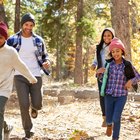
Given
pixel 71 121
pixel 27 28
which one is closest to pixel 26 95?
pixel 27 28

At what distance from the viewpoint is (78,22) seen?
2277 cm

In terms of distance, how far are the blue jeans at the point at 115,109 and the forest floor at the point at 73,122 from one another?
50 centimetres

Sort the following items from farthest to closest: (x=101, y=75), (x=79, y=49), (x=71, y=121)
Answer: (x=79, y=49), (x=71, y=121), (x=101, y=75)

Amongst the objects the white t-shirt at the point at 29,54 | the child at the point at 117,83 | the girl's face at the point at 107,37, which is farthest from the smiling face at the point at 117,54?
the white t-shirt at the point at 29,54

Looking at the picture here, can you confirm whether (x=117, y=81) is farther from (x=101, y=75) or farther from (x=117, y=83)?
(x=101, y=75)

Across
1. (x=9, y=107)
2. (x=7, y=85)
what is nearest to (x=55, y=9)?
(x=9, y=107)

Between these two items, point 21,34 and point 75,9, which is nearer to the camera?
point 21,34

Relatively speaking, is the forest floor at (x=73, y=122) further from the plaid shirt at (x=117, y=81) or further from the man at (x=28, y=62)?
the plaid shirt at (x=117, y=81)

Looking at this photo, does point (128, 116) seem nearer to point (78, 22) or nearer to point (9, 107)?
point (9, 107)

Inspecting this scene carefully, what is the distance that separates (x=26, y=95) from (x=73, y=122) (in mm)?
2191

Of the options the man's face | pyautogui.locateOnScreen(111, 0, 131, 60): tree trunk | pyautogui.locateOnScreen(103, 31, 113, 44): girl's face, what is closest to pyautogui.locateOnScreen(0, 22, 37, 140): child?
the man's face

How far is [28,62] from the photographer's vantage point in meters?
6.31

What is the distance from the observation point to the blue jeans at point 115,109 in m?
6.05

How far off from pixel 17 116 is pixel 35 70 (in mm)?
3456
